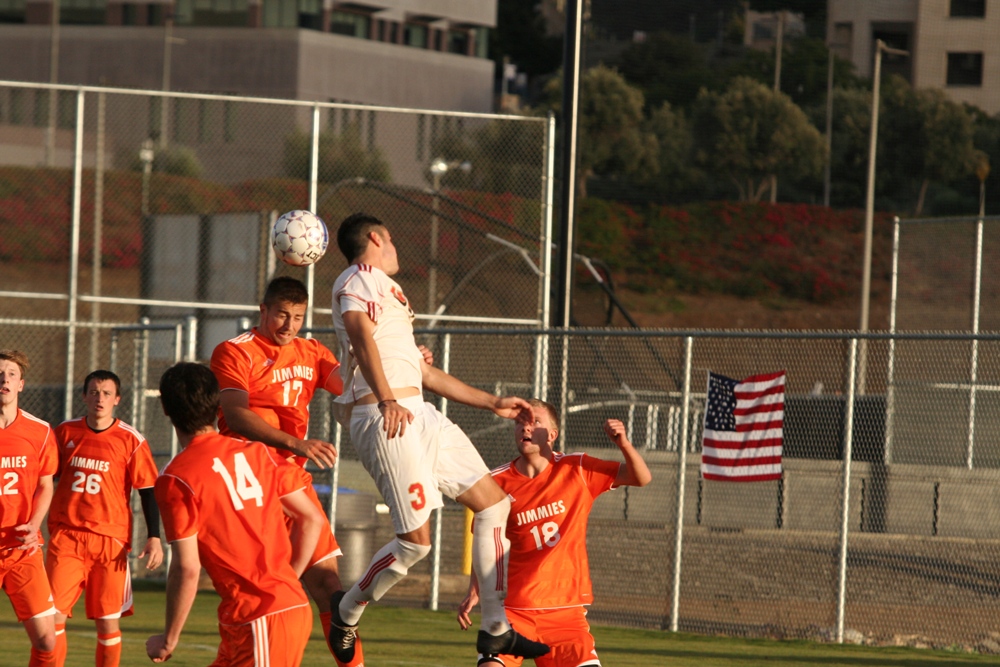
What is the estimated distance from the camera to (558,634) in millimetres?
6426

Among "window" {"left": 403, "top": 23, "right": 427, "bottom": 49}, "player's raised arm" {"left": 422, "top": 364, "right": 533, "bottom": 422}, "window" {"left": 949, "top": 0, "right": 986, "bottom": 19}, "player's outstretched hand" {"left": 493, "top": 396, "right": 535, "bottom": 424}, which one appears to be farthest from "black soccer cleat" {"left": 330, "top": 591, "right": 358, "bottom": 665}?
"window" {"left": 403, "top": 23, "right": 427, "bottom": 49}

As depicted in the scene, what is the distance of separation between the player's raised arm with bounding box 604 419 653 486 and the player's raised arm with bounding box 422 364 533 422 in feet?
1.39

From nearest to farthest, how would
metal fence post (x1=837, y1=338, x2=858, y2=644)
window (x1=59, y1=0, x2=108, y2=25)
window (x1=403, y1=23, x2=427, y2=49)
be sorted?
metal fence post (x1=837, y1=338, x2=858, y2=644) < window (x1=59, y1=0, x2=108, y2=25) < window (x1=403, y1=23, x2=427, y2=49)

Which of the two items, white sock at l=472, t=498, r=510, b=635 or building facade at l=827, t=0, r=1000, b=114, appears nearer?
white sock at l=472, t=498, r=510, b=635

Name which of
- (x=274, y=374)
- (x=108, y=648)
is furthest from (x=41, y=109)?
(x=274, y=374)

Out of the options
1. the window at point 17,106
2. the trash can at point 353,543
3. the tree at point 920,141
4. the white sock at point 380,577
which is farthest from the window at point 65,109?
the white sock at point 380,577

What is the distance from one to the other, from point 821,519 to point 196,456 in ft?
33.8

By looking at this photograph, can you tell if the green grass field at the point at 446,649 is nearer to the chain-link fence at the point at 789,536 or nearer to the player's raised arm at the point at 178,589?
the chain-link fence at the point at 789,536

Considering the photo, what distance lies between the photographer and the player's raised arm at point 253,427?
6102 millimetres

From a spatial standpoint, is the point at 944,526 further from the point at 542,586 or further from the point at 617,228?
the point at 617,228

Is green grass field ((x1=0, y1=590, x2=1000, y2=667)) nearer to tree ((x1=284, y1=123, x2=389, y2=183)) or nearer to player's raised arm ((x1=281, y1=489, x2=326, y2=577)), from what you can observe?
player's raised arm ((x1=281, y1=489, x2=326, y2=577))

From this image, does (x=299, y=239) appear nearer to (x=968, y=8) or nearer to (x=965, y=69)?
(x=968, y=8)

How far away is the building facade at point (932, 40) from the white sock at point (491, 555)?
48894mm

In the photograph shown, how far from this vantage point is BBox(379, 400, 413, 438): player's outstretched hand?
612cm
